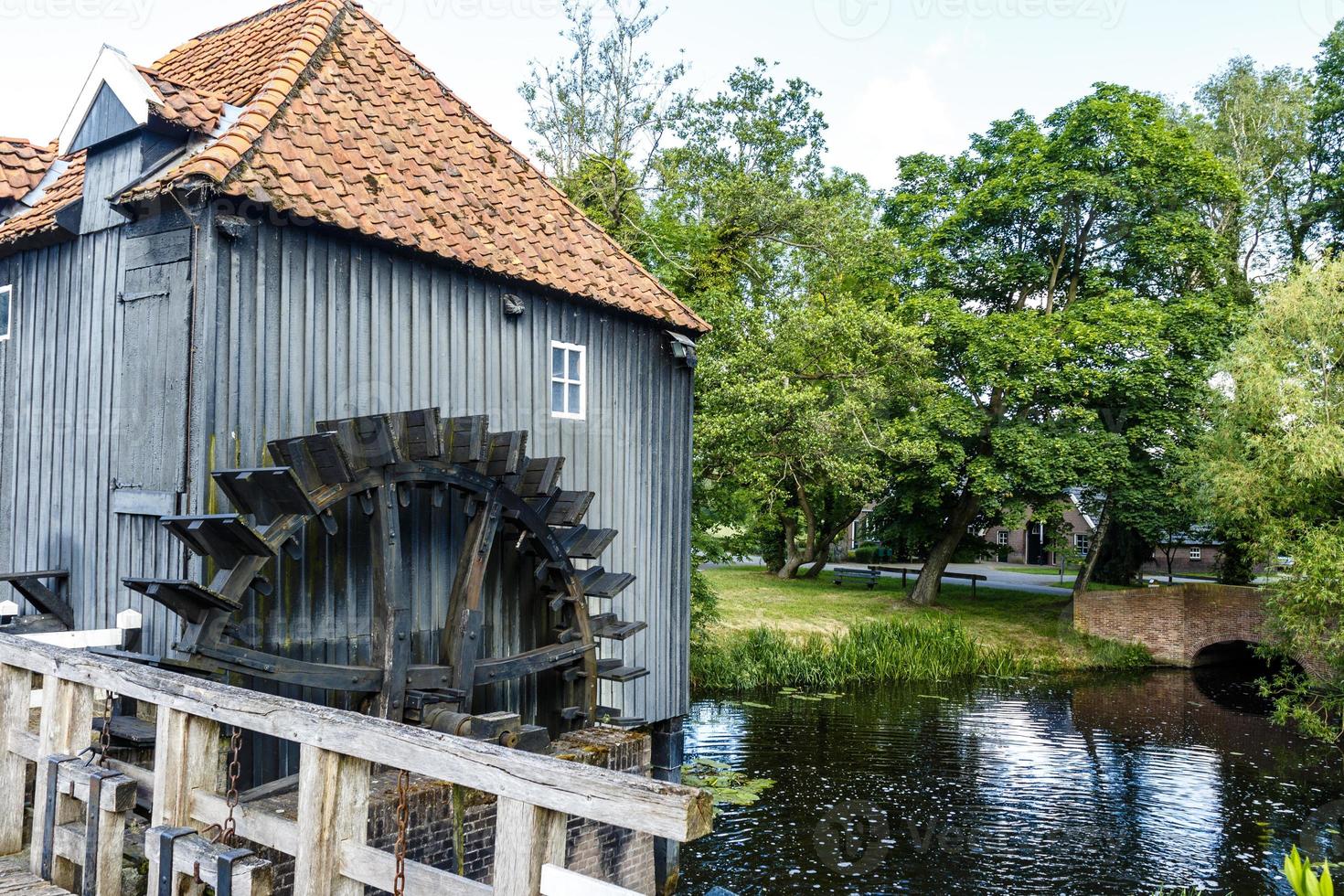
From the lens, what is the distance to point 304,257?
678 cm

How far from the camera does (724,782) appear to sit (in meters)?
13.0

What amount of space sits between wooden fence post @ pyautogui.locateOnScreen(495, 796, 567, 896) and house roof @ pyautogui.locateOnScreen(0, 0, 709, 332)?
15.8ft

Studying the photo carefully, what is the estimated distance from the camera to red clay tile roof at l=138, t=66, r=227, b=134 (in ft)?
22.1

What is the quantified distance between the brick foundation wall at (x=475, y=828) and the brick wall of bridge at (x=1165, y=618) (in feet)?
55.7

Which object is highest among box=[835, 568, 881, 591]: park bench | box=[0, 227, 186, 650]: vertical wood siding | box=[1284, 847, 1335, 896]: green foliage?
box=[0, 227, 186, 650]: vertical wood siding

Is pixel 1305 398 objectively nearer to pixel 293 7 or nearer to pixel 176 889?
pixel 293 7

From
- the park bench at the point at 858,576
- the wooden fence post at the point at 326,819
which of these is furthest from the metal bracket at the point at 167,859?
the park bench at the point at 858,576

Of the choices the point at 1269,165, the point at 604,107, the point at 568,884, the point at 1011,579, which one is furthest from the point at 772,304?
the point at 1011,579

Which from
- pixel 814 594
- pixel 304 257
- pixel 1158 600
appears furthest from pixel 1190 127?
pixel 304 257

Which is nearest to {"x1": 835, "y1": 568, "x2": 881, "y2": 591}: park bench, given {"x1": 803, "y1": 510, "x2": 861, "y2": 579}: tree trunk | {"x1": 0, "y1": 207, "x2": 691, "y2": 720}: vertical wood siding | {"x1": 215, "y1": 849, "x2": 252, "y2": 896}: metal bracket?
{"x1": 803, "y1": 510, "x2": 861, "y2": 579}: tree trunk

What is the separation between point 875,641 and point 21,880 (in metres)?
17.6

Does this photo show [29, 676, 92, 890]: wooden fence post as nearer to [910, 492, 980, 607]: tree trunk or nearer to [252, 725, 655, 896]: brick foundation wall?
[252, 725, 655, 896]: brick foundation wall

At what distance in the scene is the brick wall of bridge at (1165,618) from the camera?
2242 centimetres

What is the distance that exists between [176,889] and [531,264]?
5611 mm
